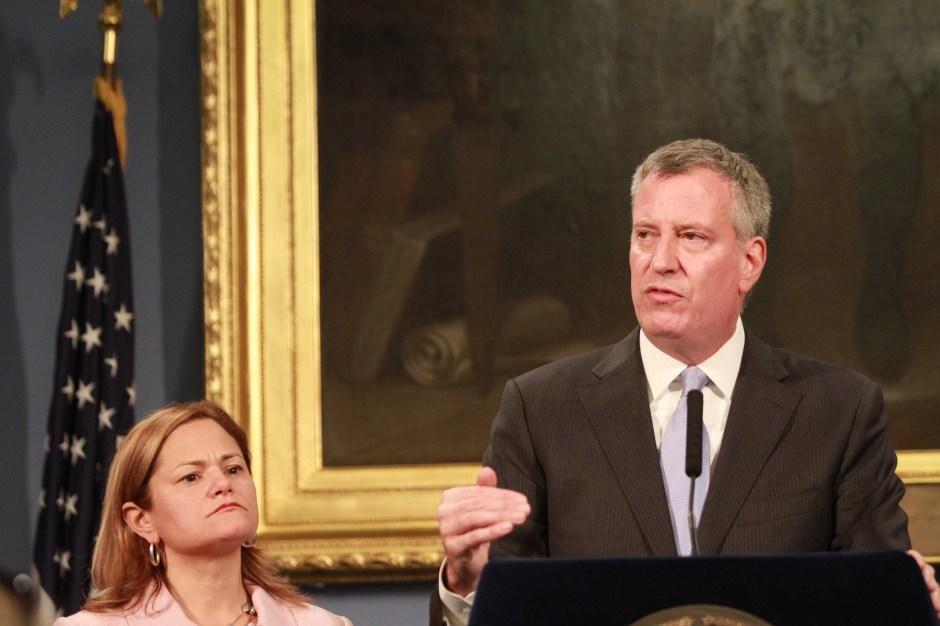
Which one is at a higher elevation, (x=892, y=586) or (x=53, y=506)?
(x=892, y=586)

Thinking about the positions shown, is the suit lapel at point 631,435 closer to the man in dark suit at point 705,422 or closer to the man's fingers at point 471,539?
the man in dark suit at point 705,422

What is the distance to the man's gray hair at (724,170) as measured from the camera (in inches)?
116

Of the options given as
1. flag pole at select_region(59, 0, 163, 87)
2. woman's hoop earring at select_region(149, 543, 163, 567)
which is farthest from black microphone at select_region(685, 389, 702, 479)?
flag pole at select_region(59, 0, 163, 87)

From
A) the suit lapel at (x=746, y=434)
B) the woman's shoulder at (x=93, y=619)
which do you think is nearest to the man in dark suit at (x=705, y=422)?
the suit lapel at (x=746, y=434)

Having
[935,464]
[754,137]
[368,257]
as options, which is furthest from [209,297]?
[935,464]

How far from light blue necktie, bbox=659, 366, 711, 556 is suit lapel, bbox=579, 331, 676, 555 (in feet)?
0.10

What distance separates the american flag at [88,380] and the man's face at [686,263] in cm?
247

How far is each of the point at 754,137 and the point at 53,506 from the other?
305 cm

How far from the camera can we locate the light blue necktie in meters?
2.69

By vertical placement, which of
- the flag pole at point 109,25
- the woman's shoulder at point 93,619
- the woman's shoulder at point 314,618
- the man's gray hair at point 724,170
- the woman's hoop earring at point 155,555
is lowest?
the woman's shoulder at point 314,618

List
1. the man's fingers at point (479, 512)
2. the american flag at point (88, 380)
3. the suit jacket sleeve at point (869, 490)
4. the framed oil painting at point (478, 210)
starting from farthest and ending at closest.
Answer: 1. the framed oil painting at point (478, 210)
2. the american flag at point (88, 380)
3. the suit jacket sleeve at point (869, 490)
4. the man's fingers at point (479, 512)

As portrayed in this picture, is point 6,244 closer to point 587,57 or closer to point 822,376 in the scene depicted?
point 587,57

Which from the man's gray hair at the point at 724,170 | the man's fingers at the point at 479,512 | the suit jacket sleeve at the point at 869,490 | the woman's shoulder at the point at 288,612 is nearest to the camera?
the man's fingers at the point at 479,512

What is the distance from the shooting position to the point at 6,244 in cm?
491
